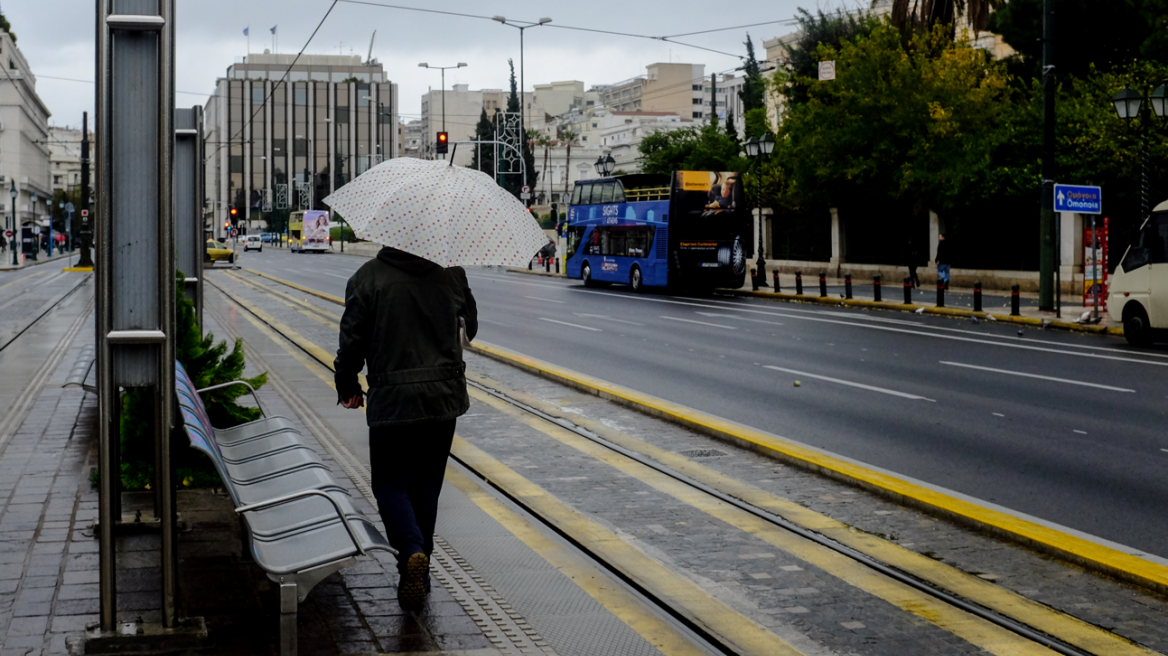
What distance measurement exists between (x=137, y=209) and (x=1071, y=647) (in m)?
4.04

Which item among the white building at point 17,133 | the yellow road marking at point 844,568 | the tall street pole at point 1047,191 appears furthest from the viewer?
the white building at point 17,133

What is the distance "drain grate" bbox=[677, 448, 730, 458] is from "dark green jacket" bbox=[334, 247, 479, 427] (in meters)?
4.23

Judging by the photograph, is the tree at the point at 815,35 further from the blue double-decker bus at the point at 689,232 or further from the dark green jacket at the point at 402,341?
the dark green jacket at the point at 402,341

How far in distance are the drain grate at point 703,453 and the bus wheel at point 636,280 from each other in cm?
2736

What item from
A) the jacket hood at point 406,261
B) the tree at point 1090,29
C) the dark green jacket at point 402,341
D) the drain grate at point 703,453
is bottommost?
the drain grate at point 703,453

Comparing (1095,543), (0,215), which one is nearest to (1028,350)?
(1095,543)

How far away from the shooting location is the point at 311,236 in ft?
295

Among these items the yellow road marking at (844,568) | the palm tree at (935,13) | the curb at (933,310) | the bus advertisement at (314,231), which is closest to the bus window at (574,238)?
the curb at (933,310)

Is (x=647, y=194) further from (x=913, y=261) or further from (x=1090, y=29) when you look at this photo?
(x=1090, y=29)

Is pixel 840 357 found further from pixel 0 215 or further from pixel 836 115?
pixel 0 215

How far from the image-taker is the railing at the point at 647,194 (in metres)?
35.6

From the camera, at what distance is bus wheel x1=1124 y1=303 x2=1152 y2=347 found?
1859cm

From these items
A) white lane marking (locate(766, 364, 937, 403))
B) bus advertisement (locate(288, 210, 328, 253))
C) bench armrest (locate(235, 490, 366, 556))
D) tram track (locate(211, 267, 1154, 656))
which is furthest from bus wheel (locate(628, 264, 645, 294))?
bus advertisement (locate(288, 210, 328, 253))

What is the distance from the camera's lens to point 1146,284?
1858 centimetres
